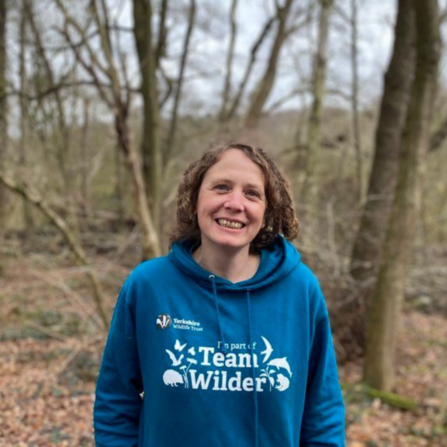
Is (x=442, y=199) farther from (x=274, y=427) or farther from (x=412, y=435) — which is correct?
(x=274, y=427)

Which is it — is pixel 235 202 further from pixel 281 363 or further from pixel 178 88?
pixel 178 88

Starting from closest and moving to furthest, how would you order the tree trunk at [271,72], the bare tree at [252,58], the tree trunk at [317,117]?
the tree trunk at [317,117], the tree trunk at [271,72], the bare tree at [252,58]

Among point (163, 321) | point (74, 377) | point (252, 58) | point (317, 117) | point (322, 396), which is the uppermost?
point (252, 58)

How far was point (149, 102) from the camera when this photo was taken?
6.61m

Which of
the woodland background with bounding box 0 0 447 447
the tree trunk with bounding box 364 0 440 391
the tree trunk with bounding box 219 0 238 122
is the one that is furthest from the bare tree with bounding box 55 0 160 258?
the tree trunk with bounding box 219 0 238 122

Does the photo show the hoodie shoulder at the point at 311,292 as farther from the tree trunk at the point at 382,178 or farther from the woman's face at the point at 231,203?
the tree trunk at the point at 382,178

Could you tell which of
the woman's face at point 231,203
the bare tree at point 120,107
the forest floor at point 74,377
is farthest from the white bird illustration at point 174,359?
the bare tree at point 120,107

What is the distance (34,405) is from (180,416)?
8.69 ft

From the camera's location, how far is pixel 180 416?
155 centimetres

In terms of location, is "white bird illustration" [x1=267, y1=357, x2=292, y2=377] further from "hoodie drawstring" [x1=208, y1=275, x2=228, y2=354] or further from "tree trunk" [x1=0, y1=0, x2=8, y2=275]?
"tree trunk" [x1=0, y1=0, x2=8, y2=275]

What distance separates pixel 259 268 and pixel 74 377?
3741 millimetres

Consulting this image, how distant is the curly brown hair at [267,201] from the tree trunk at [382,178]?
558 centimetres

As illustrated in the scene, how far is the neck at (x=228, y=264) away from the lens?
171 centimetres

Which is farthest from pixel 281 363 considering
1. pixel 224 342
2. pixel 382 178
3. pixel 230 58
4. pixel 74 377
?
pixel 230 58
